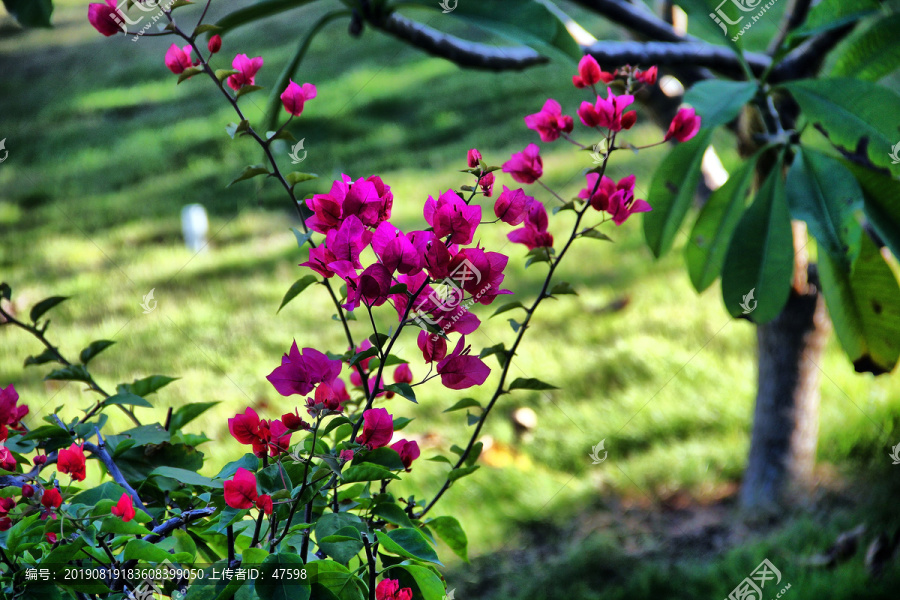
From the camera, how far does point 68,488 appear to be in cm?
73

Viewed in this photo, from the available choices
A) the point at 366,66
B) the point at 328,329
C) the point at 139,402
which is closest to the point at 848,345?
the point at 139,402

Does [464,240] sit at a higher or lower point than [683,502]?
higher

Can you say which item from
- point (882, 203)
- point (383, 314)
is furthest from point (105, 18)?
point (383, 314)

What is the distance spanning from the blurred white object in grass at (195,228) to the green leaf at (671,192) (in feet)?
8.57

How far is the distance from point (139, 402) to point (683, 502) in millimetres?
1564

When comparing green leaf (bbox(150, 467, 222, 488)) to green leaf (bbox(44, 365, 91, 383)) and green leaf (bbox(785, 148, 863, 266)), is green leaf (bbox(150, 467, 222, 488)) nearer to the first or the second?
green leaf (bbox(44, 365, 91, 383))

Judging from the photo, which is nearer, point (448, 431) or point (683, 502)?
point (683, 502)

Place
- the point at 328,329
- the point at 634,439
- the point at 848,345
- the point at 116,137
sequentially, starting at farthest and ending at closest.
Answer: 1. the point at 116,137
2. the point at 328,329
3. the point at 634,439
4. the point at 848,345

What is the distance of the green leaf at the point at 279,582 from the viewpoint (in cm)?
55

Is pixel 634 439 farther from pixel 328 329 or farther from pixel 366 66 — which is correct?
pixel 366 66

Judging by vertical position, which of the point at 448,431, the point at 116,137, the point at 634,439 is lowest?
the point at 116,137

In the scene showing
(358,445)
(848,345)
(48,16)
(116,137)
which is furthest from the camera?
(116,137)

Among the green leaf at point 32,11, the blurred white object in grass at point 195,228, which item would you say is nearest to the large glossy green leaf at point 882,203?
the green leaf at point 32,11

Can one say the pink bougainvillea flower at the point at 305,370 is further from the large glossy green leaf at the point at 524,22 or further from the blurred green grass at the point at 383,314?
the large glossy green leaf at the point at 524,22
